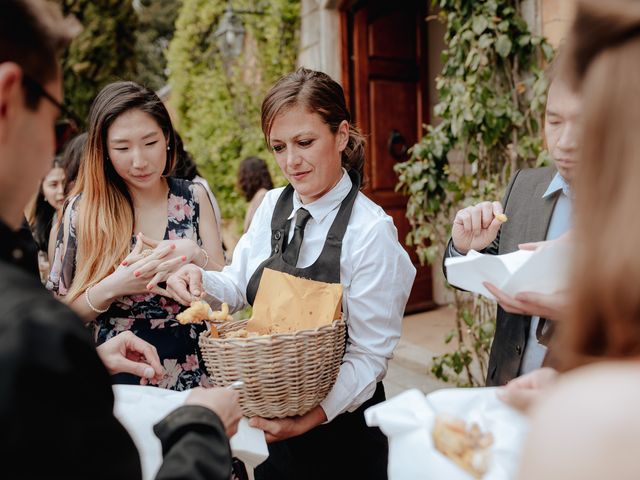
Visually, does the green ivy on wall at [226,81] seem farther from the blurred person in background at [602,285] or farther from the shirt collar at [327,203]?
the blurred person in background at [602,285]

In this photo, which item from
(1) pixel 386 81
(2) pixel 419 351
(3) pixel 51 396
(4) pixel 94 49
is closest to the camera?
(3) pixel 51 396

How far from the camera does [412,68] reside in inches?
235

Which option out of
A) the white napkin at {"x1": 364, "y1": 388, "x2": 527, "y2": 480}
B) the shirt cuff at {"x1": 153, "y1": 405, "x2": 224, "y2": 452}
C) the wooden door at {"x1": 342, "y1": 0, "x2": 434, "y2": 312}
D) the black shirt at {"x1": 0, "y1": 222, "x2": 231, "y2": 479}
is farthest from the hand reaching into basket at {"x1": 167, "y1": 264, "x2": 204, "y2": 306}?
the wooden door at {"x1": 342, "y1": 0, "x2": 434, "y2": 312}

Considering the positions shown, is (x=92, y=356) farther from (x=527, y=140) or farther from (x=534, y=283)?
(x=527, y=140)

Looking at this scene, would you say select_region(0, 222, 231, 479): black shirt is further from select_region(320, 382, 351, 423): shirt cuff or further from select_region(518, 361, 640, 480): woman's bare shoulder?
select_region(320, 382, 351, 423): shirt cuff

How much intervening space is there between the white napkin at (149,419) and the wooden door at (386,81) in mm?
4497

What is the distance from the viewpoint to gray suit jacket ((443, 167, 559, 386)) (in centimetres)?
178

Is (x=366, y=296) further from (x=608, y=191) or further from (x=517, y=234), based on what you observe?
(x=608, y=191)

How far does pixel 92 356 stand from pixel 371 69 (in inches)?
205

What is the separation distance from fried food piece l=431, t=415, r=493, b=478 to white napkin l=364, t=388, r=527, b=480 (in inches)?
0.5

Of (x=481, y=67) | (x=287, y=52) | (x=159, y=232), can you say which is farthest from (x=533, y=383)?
(x=287, y=52)

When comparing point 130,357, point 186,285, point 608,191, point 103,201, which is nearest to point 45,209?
point 103,201

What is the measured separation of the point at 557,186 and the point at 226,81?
247 inches

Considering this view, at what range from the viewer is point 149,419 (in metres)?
1.27
